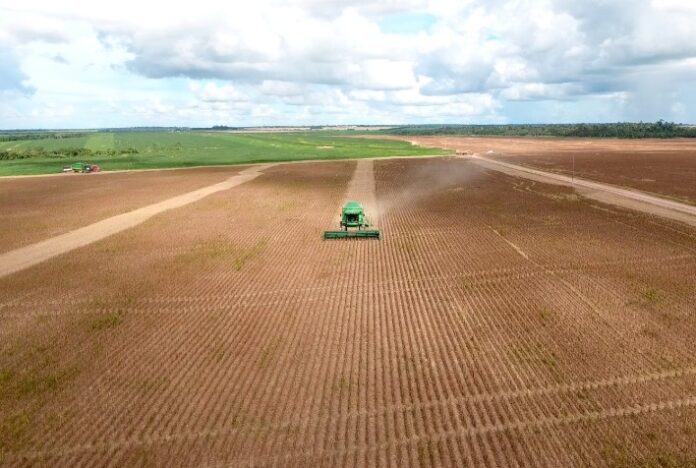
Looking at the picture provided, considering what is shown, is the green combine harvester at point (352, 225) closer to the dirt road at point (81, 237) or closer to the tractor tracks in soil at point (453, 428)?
the dirt road at point (81, 237)

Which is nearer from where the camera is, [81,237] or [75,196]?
[81,237]

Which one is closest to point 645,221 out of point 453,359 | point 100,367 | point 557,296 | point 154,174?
point 557,296

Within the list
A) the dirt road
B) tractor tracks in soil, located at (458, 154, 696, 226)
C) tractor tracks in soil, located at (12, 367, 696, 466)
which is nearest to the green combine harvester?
the dirt road

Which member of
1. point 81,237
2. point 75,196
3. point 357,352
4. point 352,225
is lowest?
point 357,352

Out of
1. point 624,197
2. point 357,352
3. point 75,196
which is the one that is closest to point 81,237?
point 75,196

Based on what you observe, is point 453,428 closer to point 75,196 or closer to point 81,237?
point 81,237

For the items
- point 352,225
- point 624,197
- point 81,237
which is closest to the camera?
point 352,225
